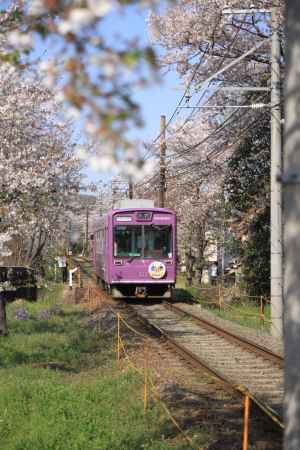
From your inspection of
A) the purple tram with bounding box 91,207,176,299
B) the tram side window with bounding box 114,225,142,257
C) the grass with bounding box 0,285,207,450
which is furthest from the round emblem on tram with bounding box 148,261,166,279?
the grass with bounding box 0,285,207,450

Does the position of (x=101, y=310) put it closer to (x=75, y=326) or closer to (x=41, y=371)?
(x=75, y=326)

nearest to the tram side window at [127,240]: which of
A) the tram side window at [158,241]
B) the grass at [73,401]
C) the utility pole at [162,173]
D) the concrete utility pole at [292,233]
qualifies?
the tram side window at [158,241]

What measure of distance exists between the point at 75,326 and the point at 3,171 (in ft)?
19.5

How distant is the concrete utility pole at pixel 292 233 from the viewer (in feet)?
9.99

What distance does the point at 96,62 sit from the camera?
3.62m

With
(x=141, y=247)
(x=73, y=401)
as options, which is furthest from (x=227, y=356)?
(x=141, y=247)

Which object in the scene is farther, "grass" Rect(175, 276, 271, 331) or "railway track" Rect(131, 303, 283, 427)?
"grass" Rect(175, 276, 271, 331)

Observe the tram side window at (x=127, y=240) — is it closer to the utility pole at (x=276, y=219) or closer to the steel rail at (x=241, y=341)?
the steel rail at (x=241, y=341)

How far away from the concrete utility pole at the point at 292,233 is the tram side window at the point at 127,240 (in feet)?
63.9

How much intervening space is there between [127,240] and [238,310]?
415 centimetres

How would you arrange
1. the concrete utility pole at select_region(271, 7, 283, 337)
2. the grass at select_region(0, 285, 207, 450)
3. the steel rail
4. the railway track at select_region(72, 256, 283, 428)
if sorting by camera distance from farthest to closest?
1. the concrete utility pole at select_region(271, 7, 283, 337)
2. the steel rail
3. the railway track at select_region(72, 256, 283, 428)
4. the grass at select_region(0, 285, 207, 450)

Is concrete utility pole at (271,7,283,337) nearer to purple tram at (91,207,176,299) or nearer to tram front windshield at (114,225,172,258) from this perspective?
purple tram at (91,207,176,299)

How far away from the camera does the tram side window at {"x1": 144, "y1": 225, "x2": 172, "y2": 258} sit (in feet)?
74.3

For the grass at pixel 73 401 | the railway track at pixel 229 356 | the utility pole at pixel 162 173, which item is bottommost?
the grass at pixel 73 401
